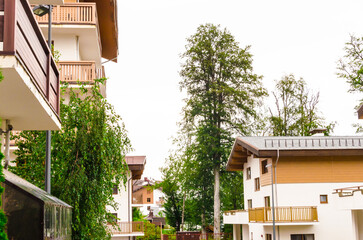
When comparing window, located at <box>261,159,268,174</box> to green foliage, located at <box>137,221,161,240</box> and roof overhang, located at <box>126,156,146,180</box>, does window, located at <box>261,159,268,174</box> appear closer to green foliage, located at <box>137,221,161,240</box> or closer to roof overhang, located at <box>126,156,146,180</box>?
roof overhang, located at <box>126,156,146,180</box>

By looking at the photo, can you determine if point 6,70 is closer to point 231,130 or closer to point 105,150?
point 105,150

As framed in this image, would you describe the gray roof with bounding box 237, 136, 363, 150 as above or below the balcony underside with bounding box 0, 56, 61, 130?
above

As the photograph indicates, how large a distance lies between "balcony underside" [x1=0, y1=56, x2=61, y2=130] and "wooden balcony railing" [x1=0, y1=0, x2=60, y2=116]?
96mm

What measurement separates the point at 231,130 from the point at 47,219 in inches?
1576

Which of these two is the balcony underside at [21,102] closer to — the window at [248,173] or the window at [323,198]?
the window at [323,198]

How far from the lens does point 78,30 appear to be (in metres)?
21.8

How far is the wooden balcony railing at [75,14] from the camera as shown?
21.5 meters

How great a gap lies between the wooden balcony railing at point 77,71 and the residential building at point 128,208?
1411 cm

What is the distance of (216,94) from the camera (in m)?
45.8

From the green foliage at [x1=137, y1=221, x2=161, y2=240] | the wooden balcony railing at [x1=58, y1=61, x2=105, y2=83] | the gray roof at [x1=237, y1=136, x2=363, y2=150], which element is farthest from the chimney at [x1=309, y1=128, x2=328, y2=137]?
the wooden balcony railing at [x1=58, y1=61, x2=105, y2=83]

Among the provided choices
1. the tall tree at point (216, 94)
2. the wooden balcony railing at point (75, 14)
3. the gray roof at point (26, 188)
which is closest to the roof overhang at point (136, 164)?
the tall tree at point (216, 94)

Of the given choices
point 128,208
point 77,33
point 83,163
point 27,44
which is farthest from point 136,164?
point 27,44

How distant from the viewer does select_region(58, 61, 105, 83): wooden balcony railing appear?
2017 centimetres

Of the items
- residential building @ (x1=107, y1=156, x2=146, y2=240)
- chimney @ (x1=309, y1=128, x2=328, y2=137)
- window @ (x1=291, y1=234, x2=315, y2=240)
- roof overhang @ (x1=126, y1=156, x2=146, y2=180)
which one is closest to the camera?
window @ (x1=291, y1=234, x2=315, y2=240)
